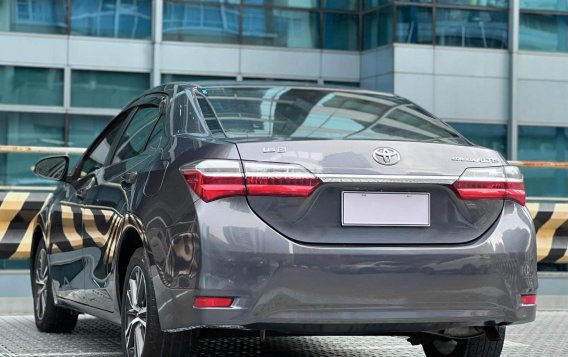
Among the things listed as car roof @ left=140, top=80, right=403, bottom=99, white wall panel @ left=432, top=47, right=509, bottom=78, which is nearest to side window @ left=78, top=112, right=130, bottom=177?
car roof @ left=140, top=80, right=403, bottom=99

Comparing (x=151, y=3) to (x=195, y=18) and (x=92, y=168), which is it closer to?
(x=195, y=18)

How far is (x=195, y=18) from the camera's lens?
32344mm

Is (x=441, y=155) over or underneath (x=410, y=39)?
underneath

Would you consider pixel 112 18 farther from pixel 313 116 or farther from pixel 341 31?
pixel 313 116

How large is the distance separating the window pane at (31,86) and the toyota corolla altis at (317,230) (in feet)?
85.5

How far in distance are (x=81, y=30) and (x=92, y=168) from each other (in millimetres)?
25005

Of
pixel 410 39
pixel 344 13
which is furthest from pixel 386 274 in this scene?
pixel 344 13

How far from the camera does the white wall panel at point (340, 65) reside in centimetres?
3325

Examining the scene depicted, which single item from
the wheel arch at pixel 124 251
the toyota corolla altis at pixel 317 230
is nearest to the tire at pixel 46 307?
the wheel arch at pixel 124 251

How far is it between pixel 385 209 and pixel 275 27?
91.8 ft

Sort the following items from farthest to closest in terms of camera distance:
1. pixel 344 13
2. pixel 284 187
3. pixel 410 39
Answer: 1. pixel 344 13
2. pixel 410 39
3. pixel 284 187

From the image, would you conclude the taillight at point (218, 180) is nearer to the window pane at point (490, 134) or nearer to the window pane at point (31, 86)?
the window pane at point (31, 86)

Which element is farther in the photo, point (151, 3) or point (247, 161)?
point (151, 3)

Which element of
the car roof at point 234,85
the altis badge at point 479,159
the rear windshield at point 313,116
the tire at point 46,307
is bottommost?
the tire at point 46,307
